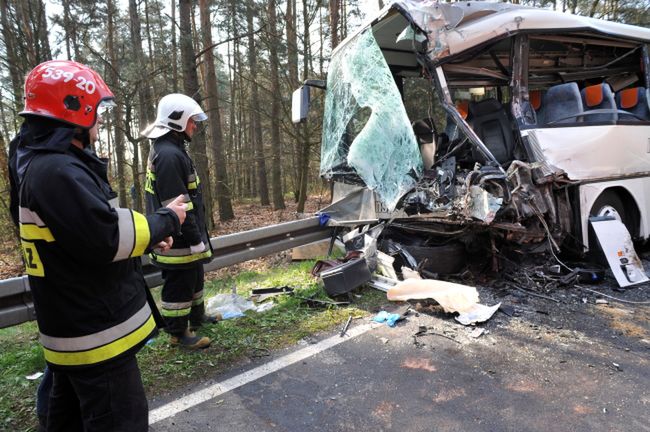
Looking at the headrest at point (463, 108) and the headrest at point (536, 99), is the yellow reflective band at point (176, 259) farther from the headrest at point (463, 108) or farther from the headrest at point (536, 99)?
the headrest at point (536, 99)

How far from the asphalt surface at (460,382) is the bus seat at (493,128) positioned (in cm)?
182

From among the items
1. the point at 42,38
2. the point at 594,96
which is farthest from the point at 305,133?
the point at 594,96

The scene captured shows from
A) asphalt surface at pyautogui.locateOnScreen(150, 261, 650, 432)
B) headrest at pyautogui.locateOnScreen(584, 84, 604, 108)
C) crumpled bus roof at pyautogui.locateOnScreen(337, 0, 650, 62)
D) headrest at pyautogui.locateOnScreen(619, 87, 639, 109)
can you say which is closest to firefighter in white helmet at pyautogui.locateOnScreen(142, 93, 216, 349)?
asphalt surface at pyautogui.locateOnScreen(150, 261, 650, 432)

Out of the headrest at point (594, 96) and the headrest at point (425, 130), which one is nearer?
the headrest at point (594, 96)

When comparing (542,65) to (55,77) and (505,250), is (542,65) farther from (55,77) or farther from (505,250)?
(55,77)

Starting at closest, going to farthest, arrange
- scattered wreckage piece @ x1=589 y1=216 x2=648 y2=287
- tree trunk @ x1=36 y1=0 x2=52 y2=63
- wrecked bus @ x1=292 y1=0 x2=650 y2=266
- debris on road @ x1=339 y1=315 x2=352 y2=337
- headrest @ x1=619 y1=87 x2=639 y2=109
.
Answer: debris on road @ x1=339 y1=315 x2=352 y2=337 → wrecked bus @ x1=292 y1=0 x2=650 y2=266 → scattered wreckage piece @ x1=589 y1=216 x2=648 y2=287 → headrest @ x1=619 y1=87 x2=639 y2=109 → tree trunk @ x1=36 y1=0 x2=52 y2=63

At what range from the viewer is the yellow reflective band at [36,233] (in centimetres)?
149

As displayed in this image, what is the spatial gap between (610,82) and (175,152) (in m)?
6.18

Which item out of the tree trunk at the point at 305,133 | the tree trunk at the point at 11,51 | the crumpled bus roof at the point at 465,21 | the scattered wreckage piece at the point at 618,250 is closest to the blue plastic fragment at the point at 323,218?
the crumpled bus roof at the point at 465,21

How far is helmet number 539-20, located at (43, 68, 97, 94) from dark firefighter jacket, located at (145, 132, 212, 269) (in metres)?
1.42

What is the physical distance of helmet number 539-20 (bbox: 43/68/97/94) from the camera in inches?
61.6

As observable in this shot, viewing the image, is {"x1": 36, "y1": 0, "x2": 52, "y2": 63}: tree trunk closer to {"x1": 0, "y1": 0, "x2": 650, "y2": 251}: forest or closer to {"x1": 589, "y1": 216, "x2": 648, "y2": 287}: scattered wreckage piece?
{"x1": 0, "y1": 0, "x2": 650, "y2": 251}: forest

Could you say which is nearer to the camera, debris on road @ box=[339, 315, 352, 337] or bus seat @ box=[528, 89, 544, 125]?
debris on road @ box=[339, 315, 352, 337]

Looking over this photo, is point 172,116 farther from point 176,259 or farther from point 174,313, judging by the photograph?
point 174,313
